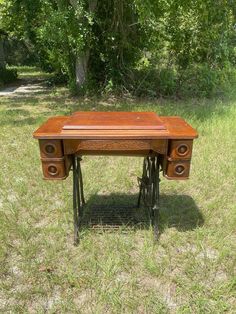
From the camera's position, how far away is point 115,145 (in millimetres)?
2594

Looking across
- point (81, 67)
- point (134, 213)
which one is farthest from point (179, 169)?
point (81, 67)

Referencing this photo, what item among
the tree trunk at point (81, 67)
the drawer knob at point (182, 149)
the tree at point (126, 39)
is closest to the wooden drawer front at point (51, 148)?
the drawer knob at point (182, 149)

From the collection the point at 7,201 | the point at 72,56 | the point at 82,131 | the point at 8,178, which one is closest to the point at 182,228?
the point at 82,131

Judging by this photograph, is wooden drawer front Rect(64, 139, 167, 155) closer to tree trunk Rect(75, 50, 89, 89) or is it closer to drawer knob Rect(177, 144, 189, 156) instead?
drawer knob Rect(177, 144, 189, 156)

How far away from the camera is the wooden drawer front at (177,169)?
272 cm

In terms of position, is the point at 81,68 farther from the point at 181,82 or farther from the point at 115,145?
the point at 115,145

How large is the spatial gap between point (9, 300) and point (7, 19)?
15681 mm

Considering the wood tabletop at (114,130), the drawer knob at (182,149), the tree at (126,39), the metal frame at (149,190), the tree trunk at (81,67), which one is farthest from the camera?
the tree trunk at (81,67)

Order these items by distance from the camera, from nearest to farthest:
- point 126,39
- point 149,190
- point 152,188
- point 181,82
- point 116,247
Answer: point 116,247 → point 152,188 → point 149,190 → point 126,39 → point 181,82

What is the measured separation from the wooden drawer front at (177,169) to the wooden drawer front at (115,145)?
0.15 metres

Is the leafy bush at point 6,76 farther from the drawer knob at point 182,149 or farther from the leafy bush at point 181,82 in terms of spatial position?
the drawer knob at point 182,149

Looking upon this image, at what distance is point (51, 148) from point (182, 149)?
41.3 inches

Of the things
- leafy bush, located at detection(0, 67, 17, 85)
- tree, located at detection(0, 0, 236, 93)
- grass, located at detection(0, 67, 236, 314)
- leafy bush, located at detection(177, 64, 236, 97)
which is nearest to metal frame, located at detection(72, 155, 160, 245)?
grass, located at detection(0, 67, 236, 314)

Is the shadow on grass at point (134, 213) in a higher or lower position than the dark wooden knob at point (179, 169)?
lower
